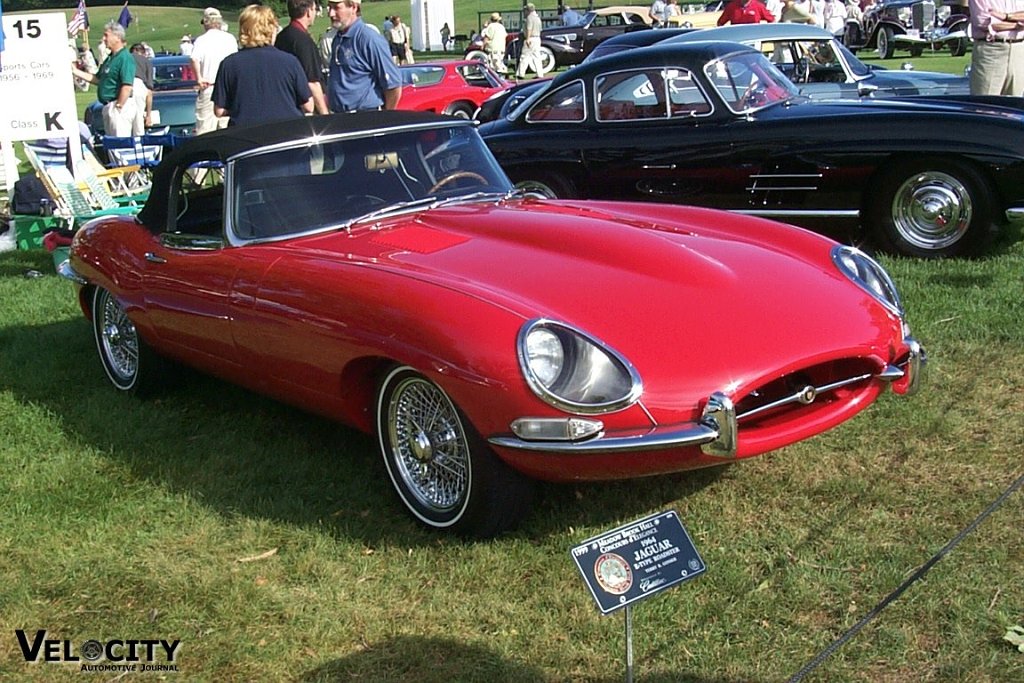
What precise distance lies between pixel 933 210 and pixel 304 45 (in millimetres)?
4433

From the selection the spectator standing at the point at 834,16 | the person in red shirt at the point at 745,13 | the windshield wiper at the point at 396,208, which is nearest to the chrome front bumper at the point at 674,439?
the windshield wiper at the point at 396,208

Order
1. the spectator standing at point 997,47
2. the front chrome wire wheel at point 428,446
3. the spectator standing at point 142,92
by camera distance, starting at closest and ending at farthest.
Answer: the front chrome wire wheel at point 428,446, the spectator standing at point 997,47, the spectator standing at point 142,92

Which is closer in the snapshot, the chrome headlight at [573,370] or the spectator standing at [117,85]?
the chrome headlight at [573,370]

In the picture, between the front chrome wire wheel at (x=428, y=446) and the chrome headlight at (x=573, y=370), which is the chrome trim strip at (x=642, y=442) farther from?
the front chrome wire wheel at (x=428, y=446)

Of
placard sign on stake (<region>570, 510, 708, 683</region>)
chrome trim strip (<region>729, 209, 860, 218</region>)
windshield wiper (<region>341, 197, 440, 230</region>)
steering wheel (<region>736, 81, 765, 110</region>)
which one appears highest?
steering wheel (<region>736, 81, 765, 110</region>)

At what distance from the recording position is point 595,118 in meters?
7.96

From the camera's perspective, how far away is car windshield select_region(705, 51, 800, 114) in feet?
24.8

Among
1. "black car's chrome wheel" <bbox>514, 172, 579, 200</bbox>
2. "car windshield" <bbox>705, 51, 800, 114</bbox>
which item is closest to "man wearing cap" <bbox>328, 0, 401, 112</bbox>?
"black car's chrome wheel" <bbox>514, 172, 579, 200</bbox>

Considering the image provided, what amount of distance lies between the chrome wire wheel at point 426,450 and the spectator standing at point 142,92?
9671 mm

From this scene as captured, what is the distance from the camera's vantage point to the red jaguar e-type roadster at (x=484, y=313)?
11.4 feet

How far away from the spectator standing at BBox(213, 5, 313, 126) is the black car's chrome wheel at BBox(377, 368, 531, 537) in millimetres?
4038

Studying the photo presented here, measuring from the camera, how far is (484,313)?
11.9ft

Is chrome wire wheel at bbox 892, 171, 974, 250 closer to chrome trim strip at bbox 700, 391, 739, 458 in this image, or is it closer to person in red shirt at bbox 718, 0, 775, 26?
chrome trim strip at bbox 700, 391, 739, 458

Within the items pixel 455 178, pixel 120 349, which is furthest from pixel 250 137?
pixel 120 349
